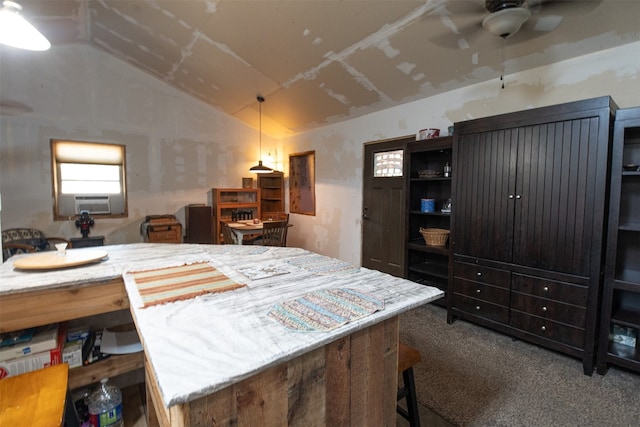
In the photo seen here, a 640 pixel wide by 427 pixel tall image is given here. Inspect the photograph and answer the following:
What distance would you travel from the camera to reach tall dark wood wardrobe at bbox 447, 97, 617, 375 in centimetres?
203

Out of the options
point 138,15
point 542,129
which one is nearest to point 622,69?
point 542,129

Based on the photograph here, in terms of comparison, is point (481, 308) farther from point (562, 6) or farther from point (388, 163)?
point (562, 6)

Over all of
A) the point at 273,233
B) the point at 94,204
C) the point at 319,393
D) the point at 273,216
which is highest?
the point at 94,204

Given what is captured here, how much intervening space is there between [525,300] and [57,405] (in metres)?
2.85

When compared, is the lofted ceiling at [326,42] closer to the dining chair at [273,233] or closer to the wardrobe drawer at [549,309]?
the dining chair at [273,233]

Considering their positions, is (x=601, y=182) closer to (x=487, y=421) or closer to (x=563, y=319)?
(x=563, y=319)

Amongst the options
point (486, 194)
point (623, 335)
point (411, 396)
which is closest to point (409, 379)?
point (411, 396)

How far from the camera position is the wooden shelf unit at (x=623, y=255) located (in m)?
1.94

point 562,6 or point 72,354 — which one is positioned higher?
point 562,6

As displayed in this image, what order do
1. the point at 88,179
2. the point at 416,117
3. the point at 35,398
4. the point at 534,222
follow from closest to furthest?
the point at 35,398
the point at 534,222
the point at 416,117
the point at 88,179

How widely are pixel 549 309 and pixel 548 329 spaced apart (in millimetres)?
154

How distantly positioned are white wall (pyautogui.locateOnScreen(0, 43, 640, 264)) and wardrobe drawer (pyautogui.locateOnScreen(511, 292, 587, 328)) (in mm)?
1703

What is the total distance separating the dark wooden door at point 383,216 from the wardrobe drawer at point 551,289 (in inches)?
59.3

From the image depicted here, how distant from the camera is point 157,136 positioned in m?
4.91
